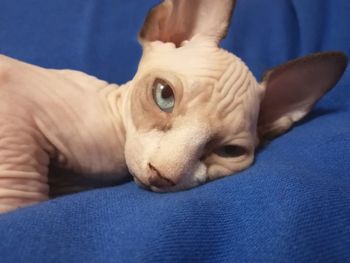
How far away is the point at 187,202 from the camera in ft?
2.41

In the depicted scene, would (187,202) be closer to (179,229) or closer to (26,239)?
(179,229)

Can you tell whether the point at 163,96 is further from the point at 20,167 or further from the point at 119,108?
the point at 20,167

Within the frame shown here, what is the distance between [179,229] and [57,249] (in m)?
0.15

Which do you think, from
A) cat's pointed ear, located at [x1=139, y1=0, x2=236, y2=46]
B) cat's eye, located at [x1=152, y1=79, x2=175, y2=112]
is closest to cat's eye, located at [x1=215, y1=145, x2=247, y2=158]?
cat's eye, located at [x1=152, y1=79, x2=175, y2=112]

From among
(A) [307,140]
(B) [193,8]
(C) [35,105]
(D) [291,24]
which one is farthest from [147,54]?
(D) [291,24]

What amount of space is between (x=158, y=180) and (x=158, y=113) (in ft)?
0.43

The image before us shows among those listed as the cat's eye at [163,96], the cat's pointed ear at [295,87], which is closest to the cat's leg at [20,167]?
the cat's eye at [163,96]

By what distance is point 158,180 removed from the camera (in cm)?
83

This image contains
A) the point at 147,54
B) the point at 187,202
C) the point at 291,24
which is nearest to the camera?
the point at 187,202

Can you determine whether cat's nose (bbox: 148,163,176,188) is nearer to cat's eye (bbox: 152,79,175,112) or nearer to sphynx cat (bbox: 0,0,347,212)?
sphynx cat (bbox: 0,0,347,212)

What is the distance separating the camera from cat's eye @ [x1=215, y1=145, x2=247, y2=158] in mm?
944

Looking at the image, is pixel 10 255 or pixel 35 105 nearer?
pixel 10 255

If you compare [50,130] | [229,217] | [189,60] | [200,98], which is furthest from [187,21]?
[229,217]

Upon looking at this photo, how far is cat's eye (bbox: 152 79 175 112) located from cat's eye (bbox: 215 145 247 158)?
0.39 ft
